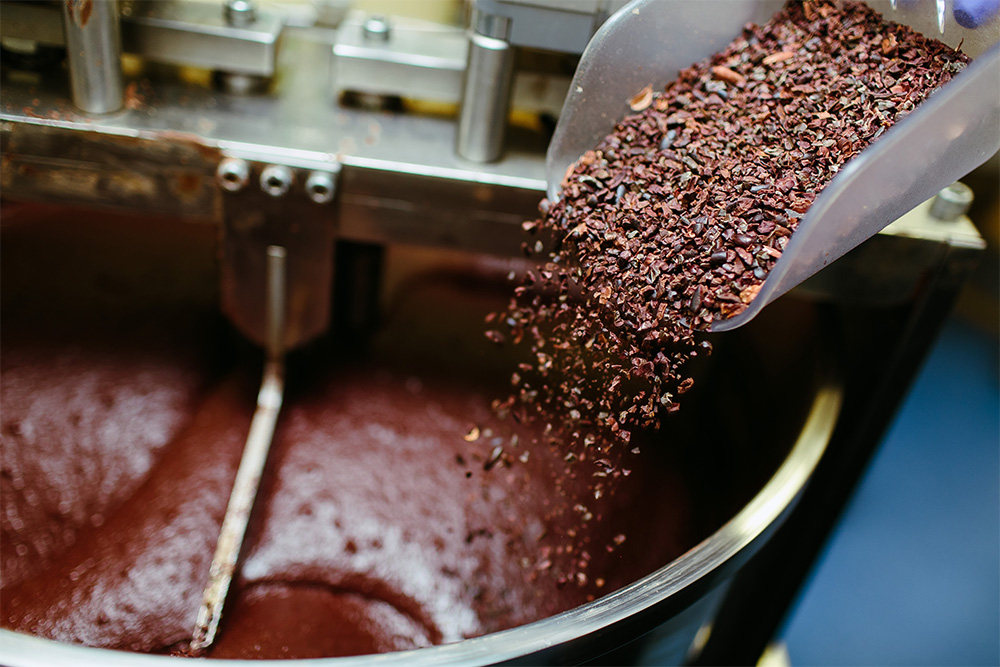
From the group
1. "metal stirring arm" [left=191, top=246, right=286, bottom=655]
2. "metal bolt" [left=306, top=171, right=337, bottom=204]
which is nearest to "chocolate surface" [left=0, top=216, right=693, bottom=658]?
"metal stirring arm" [left=191, top=246, right=286, bottom=655]

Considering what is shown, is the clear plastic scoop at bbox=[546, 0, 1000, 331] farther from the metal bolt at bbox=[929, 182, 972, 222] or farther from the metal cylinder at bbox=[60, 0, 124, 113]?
the metal cylinder at bbox=[60, 0, 124, 113]

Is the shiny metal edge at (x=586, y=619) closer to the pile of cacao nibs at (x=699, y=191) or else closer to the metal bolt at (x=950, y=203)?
the pile of cacao nibs at (x=699, y=191)

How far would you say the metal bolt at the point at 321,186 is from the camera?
1.23 m

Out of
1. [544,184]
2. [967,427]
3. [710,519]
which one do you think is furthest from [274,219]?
[967,427]

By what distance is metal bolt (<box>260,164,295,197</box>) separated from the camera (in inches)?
48.3

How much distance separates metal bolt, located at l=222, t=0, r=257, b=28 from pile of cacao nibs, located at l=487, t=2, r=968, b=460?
66 centimetres

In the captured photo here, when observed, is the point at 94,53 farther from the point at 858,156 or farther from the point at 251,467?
the point at 858,156

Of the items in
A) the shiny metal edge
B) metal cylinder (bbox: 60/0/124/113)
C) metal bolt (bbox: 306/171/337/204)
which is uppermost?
metal cylinder (bbox: 60/0/124/113)

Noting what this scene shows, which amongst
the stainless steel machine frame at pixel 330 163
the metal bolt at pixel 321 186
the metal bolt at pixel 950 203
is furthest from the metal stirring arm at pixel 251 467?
the metal bolt at pixel 950 203

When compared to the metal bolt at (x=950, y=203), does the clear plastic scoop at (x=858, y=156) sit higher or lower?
higher

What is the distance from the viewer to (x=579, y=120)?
1095 millimetres

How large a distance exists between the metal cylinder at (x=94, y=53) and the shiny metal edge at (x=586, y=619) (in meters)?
0.82

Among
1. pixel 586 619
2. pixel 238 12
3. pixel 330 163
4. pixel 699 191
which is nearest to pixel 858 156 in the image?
pixel 699 191

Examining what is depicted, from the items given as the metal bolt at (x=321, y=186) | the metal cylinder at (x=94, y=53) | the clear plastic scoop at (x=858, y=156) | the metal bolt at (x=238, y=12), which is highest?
the clear plastic scoop at (x=858, y=156)
